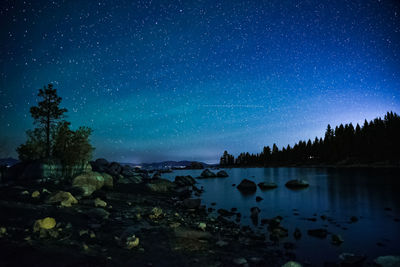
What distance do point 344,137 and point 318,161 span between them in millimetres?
23032

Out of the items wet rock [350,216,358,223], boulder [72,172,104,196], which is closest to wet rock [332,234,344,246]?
wet rock [350,216,358,223]

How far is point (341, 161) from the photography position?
278ft

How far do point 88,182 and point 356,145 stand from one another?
310ft

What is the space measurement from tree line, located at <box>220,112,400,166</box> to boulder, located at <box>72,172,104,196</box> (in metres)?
85.4

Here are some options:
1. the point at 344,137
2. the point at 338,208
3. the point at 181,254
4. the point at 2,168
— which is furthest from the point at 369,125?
the point at 2,168

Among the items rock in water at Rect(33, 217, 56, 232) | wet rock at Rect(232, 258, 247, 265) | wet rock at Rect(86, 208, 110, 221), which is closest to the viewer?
wet rock at Rect(232, 258, 247, 265)

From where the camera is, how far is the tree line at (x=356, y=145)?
2660 inches

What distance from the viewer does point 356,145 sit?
78.9 m

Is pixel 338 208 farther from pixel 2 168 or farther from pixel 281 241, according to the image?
pixel 2 168

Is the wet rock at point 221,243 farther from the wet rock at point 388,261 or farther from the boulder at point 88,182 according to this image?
the boulder at point 88,182

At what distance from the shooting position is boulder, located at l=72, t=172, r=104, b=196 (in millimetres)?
13139

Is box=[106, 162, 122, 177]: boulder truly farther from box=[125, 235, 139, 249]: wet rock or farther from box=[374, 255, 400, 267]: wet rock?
box=[374, 255, 400, 267]: wet rock

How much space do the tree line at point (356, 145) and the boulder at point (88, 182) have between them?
85364 millimetres

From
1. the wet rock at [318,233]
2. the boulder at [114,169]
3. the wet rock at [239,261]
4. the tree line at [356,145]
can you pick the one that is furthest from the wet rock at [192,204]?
the tree line at [356,145]
